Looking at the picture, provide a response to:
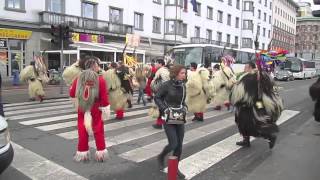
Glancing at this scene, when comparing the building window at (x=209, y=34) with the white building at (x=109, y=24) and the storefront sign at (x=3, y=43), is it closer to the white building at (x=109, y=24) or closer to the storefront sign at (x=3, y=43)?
the white building at (x=109, y=24)

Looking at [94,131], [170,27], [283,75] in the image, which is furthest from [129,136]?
[283,75]

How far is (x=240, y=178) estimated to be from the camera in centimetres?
587

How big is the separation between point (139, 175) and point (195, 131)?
12.2 feet

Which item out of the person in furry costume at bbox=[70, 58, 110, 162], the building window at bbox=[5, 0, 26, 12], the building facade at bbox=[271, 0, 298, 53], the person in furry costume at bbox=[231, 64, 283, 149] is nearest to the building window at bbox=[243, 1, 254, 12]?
the building facade at bbox=[271, 0, 298, 53]

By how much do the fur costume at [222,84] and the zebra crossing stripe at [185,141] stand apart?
1502 mm

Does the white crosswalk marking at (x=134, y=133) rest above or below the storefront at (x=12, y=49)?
below

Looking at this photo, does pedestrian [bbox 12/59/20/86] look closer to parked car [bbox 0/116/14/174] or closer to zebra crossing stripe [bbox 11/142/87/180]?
zebra crossing stripe [bbox 11/142/87/180]

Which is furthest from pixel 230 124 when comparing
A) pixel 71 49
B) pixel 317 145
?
pixel 71 49

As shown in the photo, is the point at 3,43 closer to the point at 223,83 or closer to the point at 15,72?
the point at 15,72

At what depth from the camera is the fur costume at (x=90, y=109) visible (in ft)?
20.9

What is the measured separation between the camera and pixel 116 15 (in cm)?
3488

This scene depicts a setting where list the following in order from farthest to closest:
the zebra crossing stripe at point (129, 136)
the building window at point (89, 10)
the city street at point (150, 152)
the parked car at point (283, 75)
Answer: the parked car at point (283, 75)
the building window at point (89, 10)
the zebra crossing stripe at point (129, 136)
the city street at point (150, 152)

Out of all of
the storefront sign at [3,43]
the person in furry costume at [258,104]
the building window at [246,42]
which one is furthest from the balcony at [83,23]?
the building window at [246,42]

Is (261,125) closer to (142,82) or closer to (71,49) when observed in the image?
(142,82)
